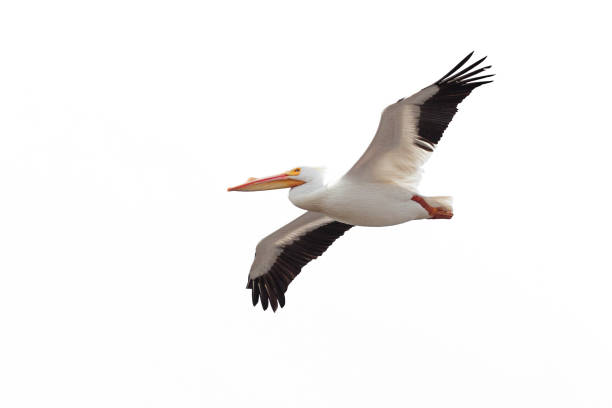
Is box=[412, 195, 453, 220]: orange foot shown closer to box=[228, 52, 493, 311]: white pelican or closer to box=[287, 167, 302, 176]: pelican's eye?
box=[228, 52, 493, 311]: white pelican

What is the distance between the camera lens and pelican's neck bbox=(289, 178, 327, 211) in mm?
11117

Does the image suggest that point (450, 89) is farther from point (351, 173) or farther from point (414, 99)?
point (351, 173)

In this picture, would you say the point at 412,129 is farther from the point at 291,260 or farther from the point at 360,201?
the point at 291,260

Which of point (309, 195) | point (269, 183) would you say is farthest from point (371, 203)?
point (269, 183)

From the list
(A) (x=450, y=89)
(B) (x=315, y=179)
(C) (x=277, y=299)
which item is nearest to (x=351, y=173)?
(B) (x=315, y=179)

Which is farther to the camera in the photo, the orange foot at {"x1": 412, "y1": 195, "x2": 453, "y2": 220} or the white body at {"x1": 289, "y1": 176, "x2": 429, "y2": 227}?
the orange foot at {"x1": 412, "y1": 195, "x2": 453, "y2": 220}

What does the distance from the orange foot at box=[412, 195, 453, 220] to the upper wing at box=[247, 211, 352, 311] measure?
168 centimetres

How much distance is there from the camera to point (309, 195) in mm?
11156

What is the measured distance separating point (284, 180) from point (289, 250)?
1.57 m

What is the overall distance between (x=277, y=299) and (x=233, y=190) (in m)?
1.80

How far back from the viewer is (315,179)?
11258 mm

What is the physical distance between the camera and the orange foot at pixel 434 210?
1114 centimetres

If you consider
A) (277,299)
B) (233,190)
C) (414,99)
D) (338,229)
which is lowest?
(277,299)

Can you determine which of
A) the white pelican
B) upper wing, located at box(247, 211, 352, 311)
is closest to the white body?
the white pelican
